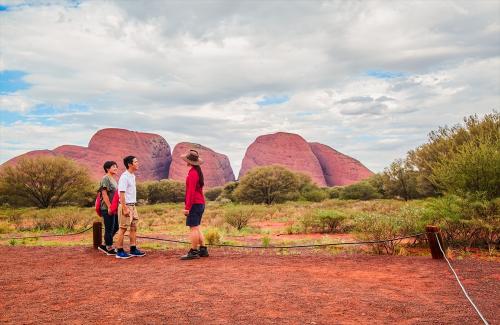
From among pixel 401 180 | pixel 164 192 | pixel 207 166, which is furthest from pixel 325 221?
pixel 207 166

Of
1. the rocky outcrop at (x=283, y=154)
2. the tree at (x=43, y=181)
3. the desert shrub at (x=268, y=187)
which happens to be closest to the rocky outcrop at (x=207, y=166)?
the rocky outcrop at (x=283, y=154)

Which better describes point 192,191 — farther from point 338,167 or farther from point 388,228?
point 338,167

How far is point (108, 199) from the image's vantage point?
28.9 ft

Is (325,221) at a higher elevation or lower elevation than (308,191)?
lower

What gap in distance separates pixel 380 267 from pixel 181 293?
3609 mm

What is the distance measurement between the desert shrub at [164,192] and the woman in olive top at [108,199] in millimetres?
45346

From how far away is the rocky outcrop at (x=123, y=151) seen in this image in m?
104

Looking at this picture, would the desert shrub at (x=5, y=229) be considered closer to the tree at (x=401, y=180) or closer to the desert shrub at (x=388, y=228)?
the desert shrub at (x=388, y=228)

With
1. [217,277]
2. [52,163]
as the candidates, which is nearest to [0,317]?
[217,277]

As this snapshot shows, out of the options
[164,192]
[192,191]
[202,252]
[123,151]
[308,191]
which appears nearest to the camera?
[192,191]

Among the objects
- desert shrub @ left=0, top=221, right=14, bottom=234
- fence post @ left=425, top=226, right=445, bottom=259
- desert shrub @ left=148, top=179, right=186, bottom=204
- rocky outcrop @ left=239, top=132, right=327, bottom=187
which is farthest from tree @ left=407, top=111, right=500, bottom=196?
rocky outcrop @ left=239, top=132, right=327, bottom=187

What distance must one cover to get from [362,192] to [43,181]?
29.7m

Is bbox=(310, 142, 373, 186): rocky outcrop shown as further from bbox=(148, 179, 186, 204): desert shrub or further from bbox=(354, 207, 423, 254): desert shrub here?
bbox=(354, 207, 423, 254): desert shrub

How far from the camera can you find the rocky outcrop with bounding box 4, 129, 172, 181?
104 m
